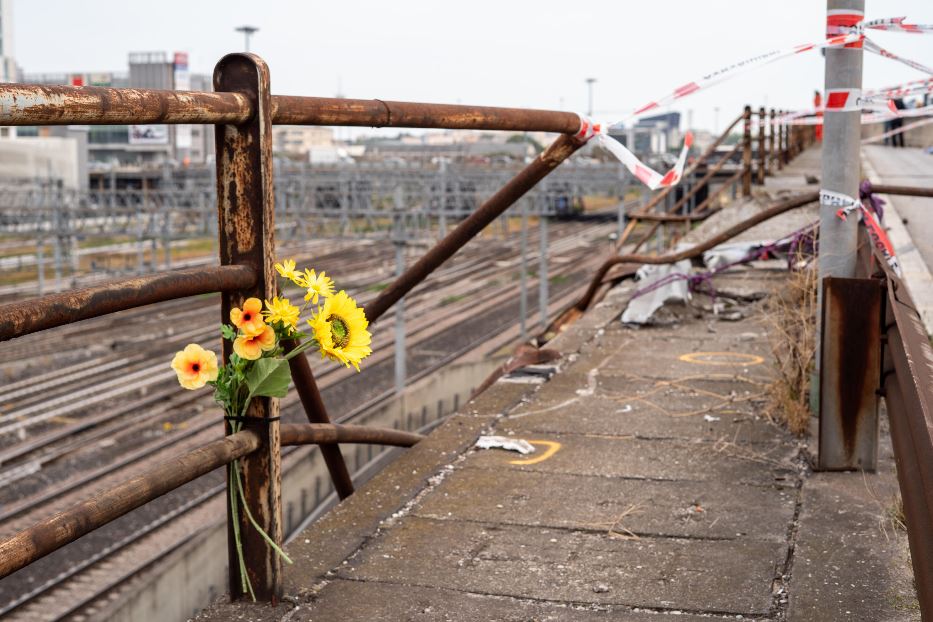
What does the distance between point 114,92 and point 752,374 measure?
14.4ft

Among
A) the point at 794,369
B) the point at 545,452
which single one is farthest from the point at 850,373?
the point at 545,452

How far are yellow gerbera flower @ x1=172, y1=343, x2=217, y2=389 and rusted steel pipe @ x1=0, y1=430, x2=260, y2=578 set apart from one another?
163 mm

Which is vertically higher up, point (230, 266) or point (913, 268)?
point (230, 266)

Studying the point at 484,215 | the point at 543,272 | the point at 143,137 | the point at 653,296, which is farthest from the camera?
the point at 143,137

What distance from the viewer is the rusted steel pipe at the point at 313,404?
10.5 ft

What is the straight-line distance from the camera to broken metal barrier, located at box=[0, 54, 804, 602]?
2.12 m

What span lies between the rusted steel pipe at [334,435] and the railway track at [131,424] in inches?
254

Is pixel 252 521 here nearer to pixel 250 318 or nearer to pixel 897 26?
pixel 250 318

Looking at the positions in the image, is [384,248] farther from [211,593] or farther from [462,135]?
[462,135]

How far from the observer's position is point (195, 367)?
2.63 metres

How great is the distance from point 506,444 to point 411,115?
178cm

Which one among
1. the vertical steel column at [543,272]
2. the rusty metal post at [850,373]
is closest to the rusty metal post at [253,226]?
the rusty metal post at [850,373]

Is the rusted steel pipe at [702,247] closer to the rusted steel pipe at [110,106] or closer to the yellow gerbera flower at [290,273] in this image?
the yellow gerbera flower at [290,273]

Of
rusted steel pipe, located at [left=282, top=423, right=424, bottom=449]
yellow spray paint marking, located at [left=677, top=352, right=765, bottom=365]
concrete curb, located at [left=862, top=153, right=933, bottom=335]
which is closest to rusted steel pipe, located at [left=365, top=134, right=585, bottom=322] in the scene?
rusted steel pipe, located at [left=282, top=423, right=424, bottom=449]
